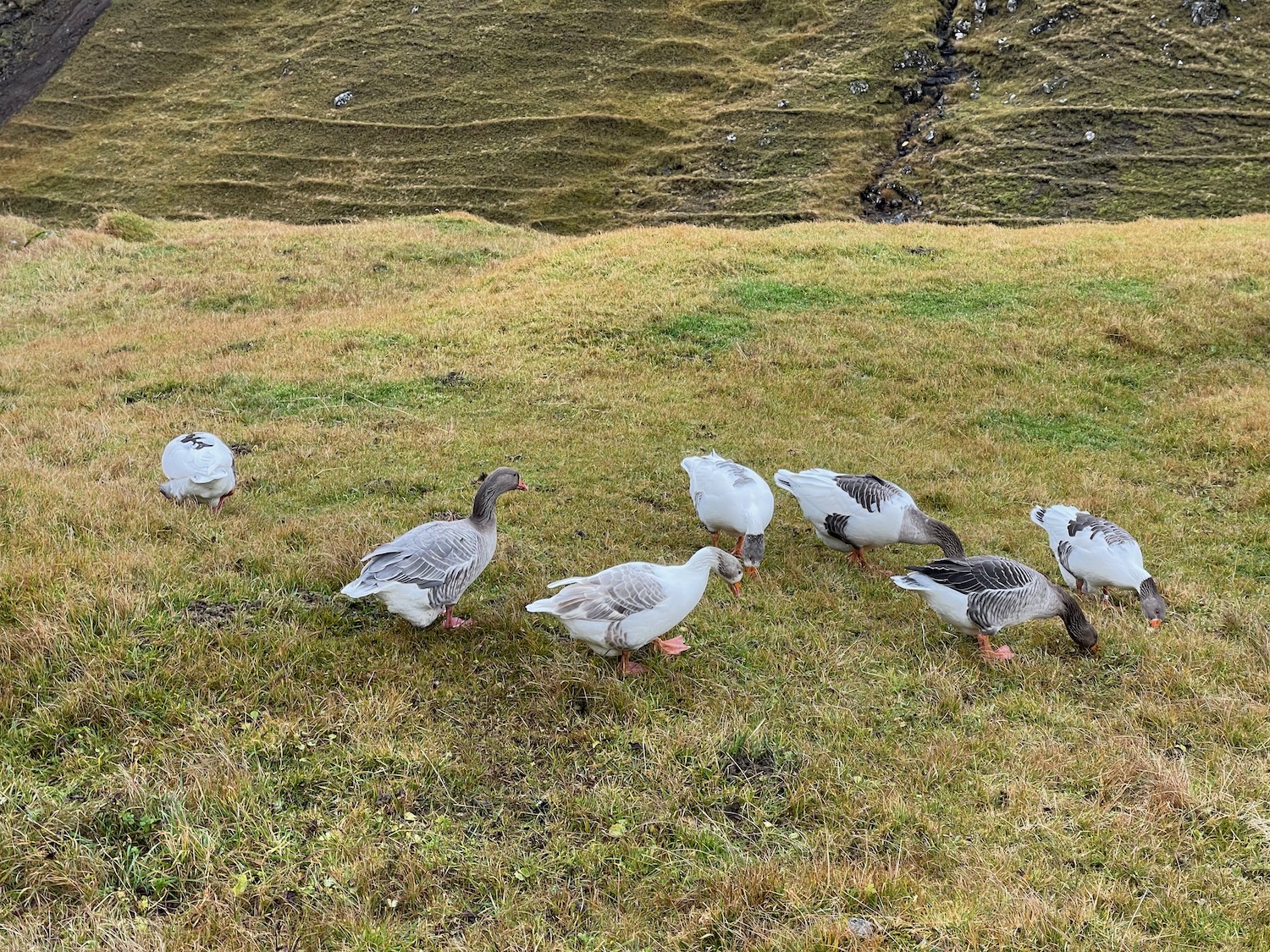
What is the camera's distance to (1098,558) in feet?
25.8

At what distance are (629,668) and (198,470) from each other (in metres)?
5.09

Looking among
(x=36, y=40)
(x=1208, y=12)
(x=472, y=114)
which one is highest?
(x=36, y=40)

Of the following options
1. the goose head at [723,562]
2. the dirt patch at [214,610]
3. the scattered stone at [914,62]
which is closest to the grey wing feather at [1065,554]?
the goose head at [723,562]

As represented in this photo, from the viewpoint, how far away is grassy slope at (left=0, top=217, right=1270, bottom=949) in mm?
4156

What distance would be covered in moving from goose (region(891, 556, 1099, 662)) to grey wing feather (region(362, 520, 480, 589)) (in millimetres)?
3798

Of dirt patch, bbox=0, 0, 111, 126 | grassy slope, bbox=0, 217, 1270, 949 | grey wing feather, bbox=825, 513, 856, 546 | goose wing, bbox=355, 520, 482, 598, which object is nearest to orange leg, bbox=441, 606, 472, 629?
grassy slope, bbox=0, 217, 1270, 949

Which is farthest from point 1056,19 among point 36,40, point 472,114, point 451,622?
point 36,40

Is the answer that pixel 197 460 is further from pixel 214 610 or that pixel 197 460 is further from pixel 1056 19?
pixel 1056 19

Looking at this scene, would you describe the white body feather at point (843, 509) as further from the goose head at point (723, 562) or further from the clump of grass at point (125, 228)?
the clump of grass at point (125, 228)

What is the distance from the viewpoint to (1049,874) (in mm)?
4320

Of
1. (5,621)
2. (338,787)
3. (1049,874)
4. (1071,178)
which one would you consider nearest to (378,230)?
(5,621)

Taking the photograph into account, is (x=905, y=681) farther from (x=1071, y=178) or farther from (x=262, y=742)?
(x=1071, y=178)

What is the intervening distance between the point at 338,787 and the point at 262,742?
611mm

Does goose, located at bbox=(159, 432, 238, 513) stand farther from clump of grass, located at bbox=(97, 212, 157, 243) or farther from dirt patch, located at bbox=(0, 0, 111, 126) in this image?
dirt patch, located at bbox=(0, 0, 111, 126)
